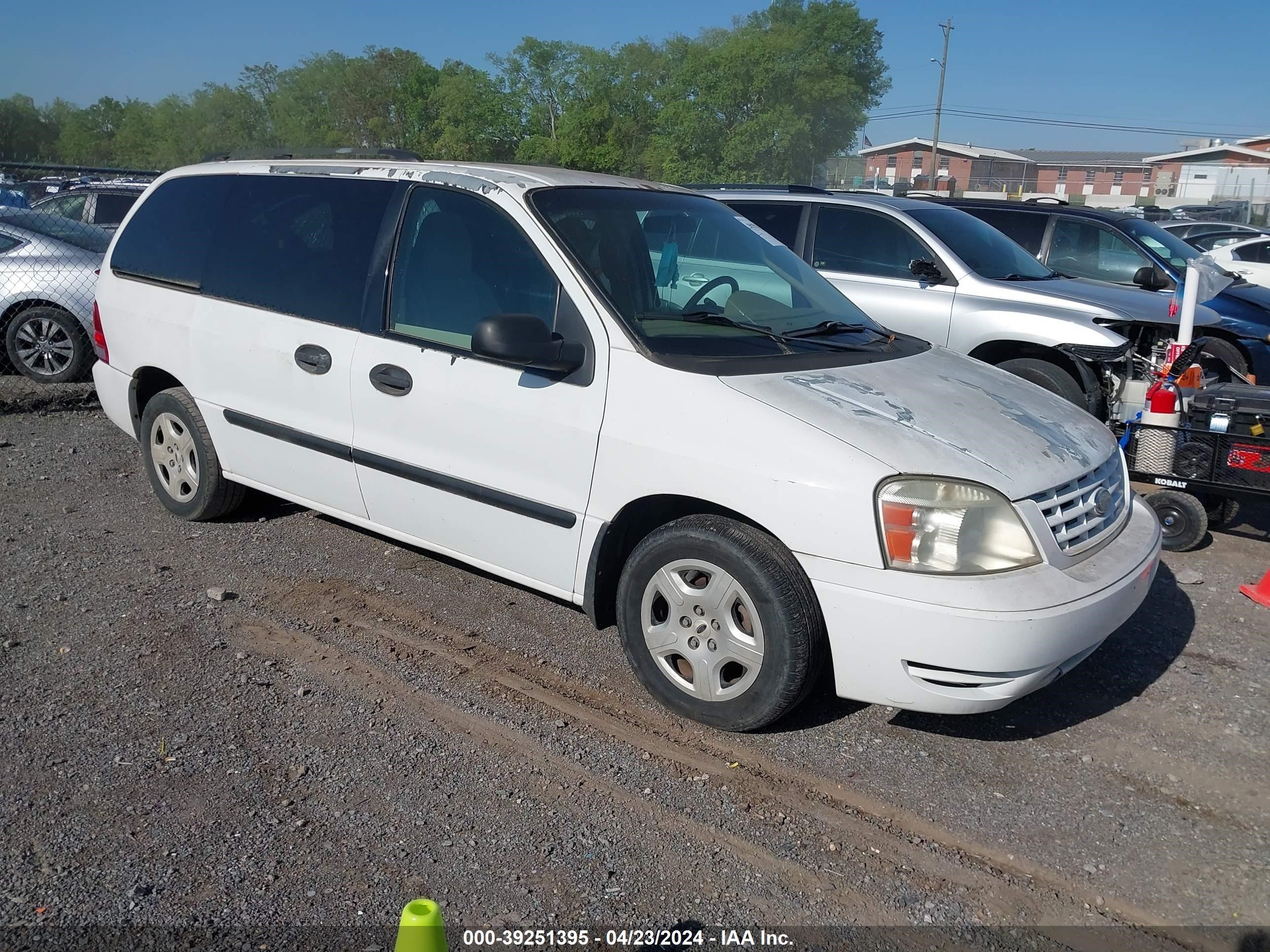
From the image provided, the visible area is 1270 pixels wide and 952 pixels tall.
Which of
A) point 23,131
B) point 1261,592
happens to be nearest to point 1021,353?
point 1261,592

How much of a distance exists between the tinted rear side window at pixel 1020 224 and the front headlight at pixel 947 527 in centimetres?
727

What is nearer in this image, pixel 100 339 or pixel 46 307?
pixel 100 339

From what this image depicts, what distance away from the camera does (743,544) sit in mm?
3406

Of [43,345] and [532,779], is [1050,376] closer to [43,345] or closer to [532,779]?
[532,779]

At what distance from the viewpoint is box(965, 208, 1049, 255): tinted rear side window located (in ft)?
32.2

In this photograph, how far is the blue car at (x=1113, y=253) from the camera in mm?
9594

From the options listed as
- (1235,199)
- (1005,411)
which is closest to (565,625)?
(1005,411)

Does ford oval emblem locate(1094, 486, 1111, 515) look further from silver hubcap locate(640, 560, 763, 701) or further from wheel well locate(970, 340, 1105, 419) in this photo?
wheel well locate(970, 340, 1105, 419)

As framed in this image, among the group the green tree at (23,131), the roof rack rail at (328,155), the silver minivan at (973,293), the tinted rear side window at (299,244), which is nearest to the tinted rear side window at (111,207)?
the roof rack rail at (328,155)

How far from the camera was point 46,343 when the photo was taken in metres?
9.16

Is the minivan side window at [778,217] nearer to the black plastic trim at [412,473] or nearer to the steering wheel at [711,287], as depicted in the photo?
the steering wheel at [711,287]

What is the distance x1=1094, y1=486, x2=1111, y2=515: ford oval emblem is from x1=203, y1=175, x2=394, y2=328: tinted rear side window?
3056 mm

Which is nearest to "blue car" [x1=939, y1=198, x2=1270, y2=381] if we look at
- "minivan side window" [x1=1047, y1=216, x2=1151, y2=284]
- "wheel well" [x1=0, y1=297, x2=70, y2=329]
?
"minivan side window" [x1=1047, y1=216, x2=1151, y2=284]

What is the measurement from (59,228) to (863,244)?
24.8 feet
